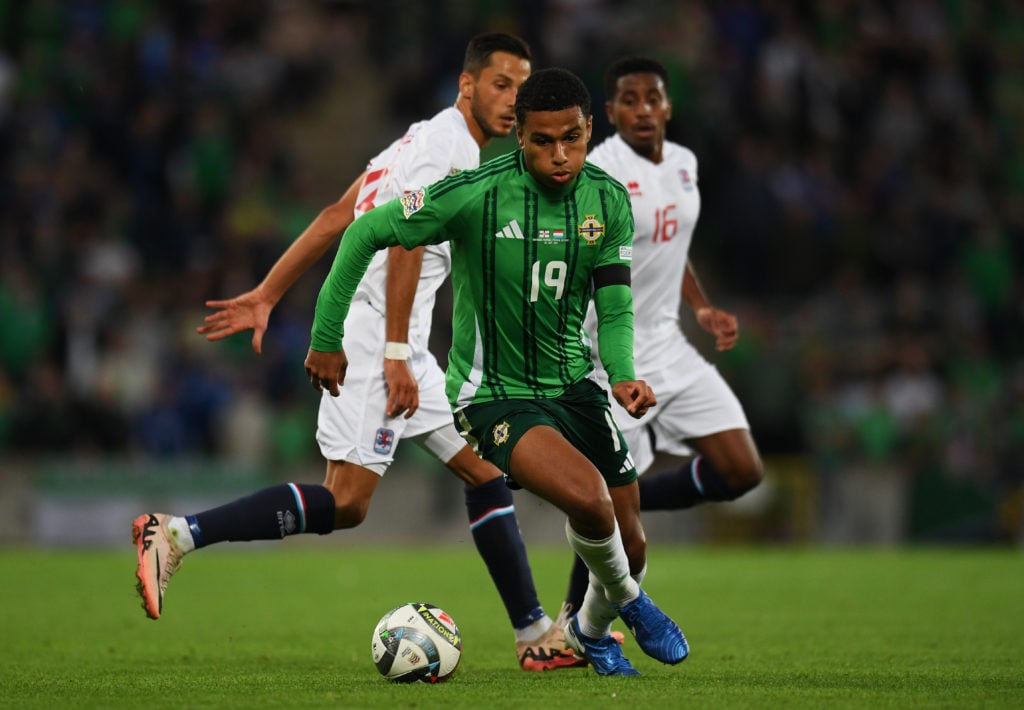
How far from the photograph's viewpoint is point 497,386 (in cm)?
604

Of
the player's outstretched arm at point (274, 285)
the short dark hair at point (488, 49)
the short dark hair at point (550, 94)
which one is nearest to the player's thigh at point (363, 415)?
the player's outstretched arm at point (274, 285)

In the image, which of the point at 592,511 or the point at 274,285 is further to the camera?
the point at 274,285

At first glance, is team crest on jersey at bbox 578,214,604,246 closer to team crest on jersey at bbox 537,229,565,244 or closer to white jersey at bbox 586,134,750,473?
team crest on jersey at bbox 537,229,565,244

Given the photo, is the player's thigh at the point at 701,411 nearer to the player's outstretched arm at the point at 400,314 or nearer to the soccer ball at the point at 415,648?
the player's outstretched arm at the point at 400,314

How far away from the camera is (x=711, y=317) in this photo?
7855 mm

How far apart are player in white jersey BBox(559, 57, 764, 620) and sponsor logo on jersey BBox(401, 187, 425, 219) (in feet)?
6.11

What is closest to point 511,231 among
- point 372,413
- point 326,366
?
point 326,366

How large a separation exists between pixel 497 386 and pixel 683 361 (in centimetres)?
195

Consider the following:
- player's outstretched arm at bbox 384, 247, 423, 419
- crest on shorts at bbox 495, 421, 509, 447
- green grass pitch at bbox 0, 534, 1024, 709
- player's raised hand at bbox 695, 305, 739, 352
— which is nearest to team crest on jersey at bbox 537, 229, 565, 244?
crest on shorts at bbox 495, 421, 509, 447

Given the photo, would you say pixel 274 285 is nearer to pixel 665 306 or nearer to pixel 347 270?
pixel 347 270

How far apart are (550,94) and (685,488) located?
2.65 m

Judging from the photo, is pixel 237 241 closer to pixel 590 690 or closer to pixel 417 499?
pixel 417 499

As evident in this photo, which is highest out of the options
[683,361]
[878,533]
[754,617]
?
[683,361]

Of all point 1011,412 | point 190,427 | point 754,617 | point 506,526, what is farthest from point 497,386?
point 1011,412
